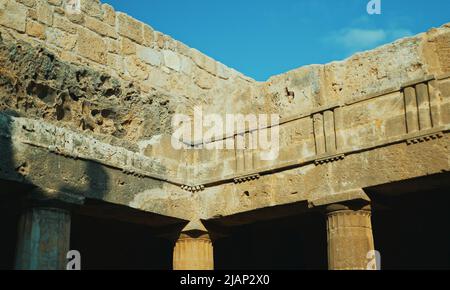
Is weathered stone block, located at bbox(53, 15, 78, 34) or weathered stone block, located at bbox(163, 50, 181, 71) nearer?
weathered stone block, located at bbox(53, 15, 78, 34)

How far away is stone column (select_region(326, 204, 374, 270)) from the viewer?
30.9 ft

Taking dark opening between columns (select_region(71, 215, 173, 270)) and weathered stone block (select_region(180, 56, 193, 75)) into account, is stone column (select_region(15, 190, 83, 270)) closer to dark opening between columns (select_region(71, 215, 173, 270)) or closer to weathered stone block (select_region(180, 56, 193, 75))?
dark opening between columns (select_region(71, 215, 173, 270))

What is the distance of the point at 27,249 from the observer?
29.4 feet

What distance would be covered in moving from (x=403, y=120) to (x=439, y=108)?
0.49 m

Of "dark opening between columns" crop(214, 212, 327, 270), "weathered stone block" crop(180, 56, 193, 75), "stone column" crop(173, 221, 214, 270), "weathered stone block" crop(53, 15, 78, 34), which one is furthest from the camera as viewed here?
"dark opening between columns" crop(214, 212, 327, 270)

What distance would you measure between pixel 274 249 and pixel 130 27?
4.81 metres

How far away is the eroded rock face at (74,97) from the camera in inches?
376

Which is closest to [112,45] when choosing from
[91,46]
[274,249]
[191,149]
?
[91,46]

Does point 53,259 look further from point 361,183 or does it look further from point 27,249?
point 361,183

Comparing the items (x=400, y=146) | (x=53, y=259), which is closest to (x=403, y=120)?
(x=400, y=146)

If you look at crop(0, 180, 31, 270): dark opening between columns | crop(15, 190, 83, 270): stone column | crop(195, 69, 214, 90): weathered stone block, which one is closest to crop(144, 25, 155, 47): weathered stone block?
crop(195, 69, 214, 90): weathered stone block

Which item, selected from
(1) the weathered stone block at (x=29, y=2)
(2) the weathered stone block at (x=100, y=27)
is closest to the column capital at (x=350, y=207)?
(2) the weathered stone block at (x=100, y=27)

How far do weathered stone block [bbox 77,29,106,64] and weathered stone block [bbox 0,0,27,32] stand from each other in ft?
3.14

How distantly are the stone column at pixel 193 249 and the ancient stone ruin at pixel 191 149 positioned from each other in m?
0.02
